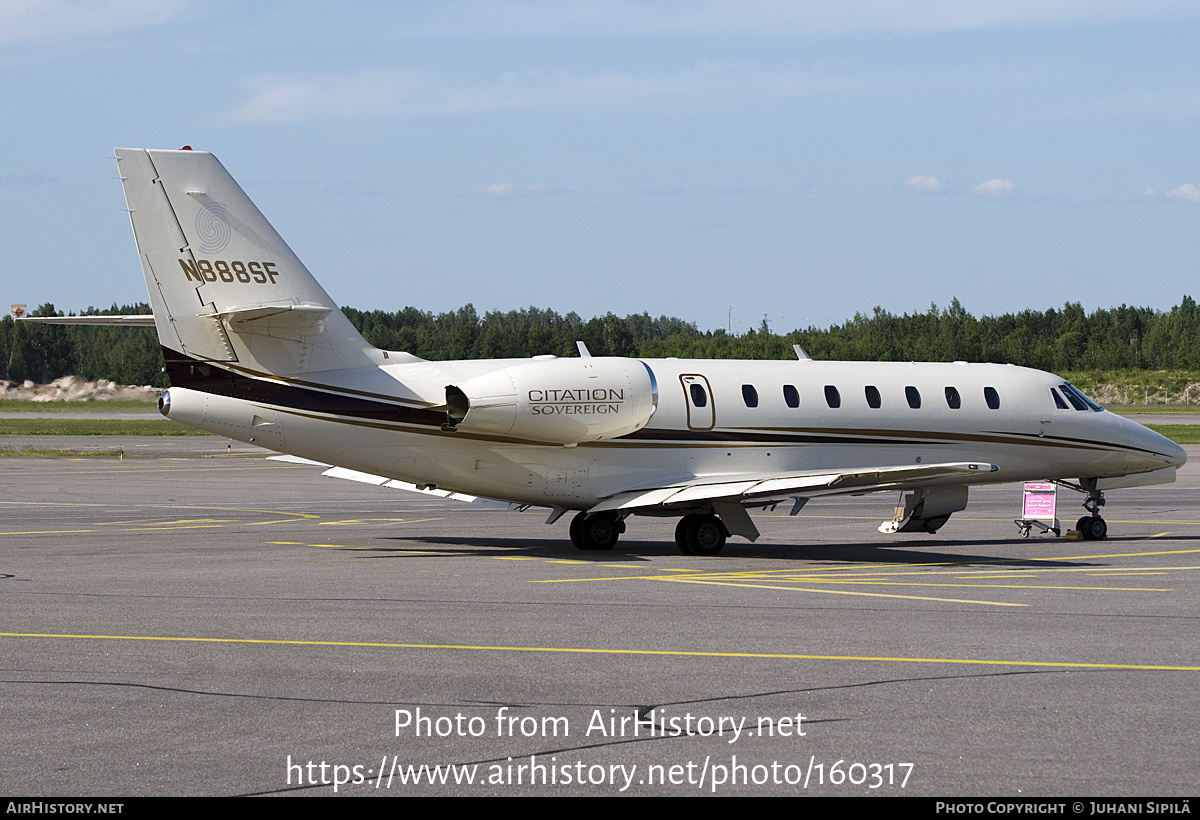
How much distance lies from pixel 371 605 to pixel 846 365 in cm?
1289

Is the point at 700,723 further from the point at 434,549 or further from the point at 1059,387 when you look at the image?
the point at 1059,387

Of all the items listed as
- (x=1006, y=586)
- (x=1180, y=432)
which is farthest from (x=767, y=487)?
(x=1180, y=432)

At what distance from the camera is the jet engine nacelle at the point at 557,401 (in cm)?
2192

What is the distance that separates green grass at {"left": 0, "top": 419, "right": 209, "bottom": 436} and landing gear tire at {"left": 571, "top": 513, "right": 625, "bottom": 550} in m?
47.8

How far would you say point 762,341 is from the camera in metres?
102

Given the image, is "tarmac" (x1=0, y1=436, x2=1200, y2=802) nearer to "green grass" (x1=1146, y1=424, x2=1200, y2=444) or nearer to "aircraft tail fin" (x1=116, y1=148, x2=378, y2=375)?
"aircraft tail fin" (x1=116, y1=148, x2=378, y2=375)

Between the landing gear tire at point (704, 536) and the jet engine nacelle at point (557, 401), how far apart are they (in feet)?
6.67

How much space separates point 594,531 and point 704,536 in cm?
207

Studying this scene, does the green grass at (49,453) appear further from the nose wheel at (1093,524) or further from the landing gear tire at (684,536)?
the nose wheel at (1093,524)

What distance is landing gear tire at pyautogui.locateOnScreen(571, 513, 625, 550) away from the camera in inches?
945

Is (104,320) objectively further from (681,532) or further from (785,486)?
(785,486)

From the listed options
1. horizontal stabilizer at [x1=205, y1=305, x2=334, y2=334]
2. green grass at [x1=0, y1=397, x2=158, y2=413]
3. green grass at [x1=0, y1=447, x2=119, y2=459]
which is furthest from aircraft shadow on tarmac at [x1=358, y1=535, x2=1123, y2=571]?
green grass at [x1=0, y1=397, x2=158, y2=413]
